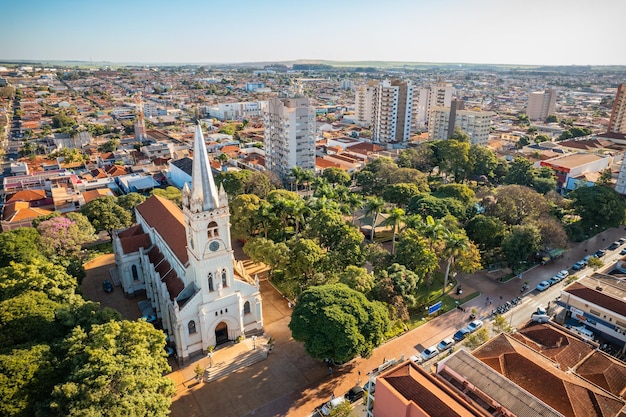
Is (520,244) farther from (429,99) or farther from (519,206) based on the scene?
(429,99)

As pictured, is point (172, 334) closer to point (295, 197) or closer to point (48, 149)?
point (295, 197)

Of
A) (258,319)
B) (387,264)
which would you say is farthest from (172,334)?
(387,264)

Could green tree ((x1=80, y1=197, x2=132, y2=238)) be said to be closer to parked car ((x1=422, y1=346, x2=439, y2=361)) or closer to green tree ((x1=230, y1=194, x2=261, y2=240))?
green tree ((x1=230, y1=194, x2=261, y2=240))

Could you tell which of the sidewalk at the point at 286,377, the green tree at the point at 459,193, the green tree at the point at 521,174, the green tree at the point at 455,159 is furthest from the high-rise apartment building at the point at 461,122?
the sidewalk at the point at 286,377

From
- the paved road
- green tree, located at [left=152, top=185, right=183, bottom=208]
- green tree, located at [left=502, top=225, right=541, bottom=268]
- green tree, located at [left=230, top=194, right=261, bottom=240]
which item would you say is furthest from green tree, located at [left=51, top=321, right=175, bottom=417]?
green tree, located at [left=502, top=225, right=541, bottom=268]

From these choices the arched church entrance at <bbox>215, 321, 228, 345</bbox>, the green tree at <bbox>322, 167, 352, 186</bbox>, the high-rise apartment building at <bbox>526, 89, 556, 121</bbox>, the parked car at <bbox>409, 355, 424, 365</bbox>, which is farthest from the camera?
the high-rise apartment building at <bbox>526, 89, 556, 121</bbox>

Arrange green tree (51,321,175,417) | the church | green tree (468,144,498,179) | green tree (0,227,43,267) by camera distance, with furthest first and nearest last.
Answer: green tree (468,144,498,179) → green tree (0,227,43,267) → the church → green tree (51,321,175,417)

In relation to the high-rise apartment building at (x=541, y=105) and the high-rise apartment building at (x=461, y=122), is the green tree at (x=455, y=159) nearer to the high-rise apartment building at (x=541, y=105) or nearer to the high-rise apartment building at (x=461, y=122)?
the high-rise apartment building at (x=461, y=122)
